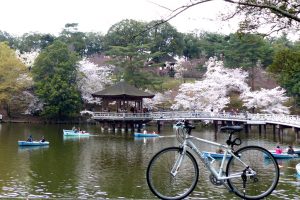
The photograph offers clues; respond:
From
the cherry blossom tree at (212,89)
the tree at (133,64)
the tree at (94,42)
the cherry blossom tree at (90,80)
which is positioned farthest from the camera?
the tree at (94,42)

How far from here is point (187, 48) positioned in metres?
74.8

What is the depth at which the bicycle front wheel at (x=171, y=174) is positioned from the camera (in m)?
5.72

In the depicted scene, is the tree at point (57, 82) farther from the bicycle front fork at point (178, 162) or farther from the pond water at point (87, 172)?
the bicycle front fork at point (178, 162)

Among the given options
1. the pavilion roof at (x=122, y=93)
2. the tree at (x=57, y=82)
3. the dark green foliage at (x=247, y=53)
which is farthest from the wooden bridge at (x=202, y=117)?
the dark green foliage at (x=247, y=53)

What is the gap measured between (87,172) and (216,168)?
15.6 metres

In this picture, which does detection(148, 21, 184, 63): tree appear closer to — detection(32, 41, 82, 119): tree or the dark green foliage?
the dark green foliage

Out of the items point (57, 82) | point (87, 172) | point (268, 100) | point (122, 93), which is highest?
point (57, 82)

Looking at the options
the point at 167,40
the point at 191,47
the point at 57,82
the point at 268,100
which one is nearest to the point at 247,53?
the point at 268,100

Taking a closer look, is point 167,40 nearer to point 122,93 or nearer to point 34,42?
point 34,42

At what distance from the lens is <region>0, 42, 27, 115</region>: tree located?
52.8 metres

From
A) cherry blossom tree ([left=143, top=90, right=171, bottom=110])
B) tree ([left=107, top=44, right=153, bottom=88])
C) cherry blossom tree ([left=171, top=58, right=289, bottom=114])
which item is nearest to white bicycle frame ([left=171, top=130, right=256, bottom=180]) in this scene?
cherry blossom tree ([left=171, top=58, right=289, bottom=114])

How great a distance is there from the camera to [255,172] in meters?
5.95

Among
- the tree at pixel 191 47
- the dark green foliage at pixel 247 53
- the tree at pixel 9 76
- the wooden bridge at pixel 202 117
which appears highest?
the tree at pixel 191 47

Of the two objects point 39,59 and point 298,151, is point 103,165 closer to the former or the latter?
point 298,151
